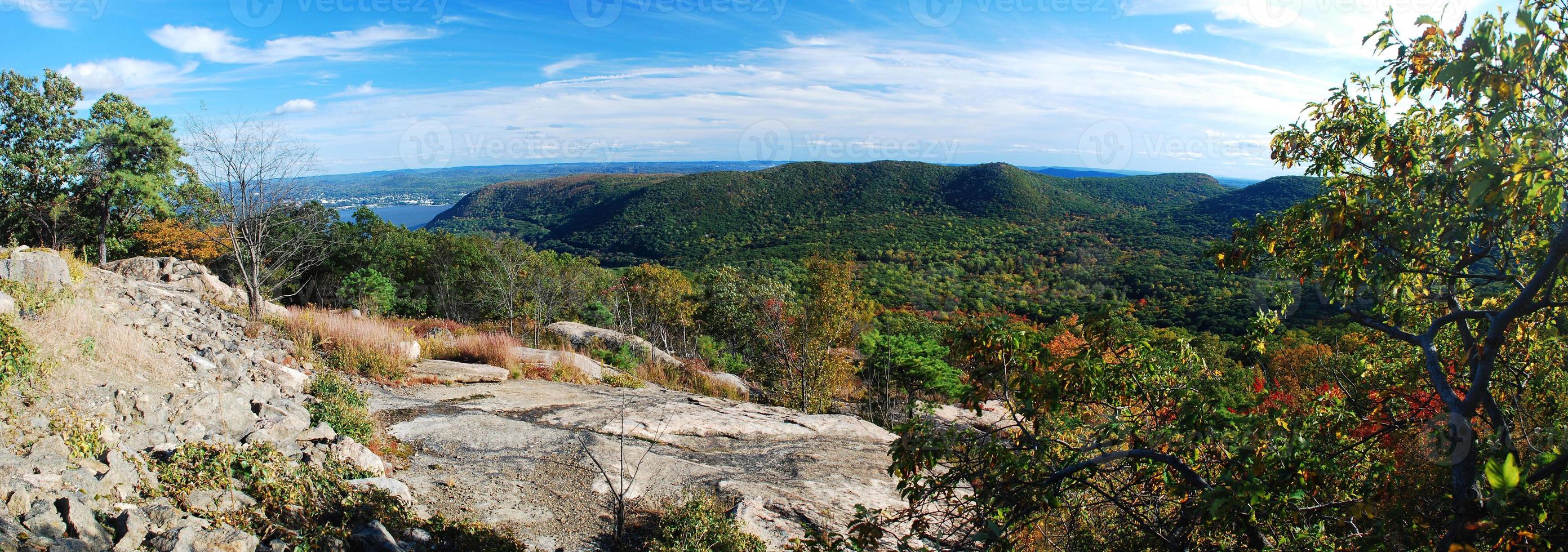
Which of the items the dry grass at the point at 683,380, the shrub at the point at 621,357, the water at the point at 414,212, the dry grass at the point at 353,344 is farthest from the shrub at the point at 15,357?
the water at the point at 414,212

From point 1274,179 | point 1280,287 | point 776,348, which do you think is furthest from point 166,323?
point 1274,179

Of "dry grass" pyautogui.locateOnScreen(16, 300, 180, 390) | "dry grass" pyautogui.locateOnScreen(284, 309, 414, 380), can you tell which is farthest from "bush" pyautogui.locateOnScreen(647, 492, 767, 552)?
"dry grass" pyautogui.locateOnScreen(284, 309, 414, 380)

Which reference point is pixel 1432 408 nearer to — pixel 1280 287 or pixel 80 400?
pixel 1280 287

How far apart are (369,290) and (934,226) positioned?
78216 mm

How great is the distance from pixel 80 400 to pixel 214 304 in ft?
26.7

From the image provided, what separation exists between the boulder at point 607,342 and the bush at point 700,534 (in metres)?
9.38

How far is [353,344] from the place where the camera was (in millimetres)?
9047

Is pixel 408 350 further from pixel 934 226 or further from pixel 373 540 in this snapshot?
pixel 934 226

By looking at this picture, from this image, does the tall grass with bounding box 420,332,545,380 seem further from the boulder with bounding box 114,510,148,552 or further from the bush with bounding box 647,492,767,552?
the boulder with bounding box 114,510,148,552

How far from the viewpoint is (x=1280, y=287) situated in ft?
13.1

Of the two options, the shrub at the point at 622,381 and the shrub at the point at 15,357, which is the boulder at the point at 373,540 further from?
the shrub at the point at 622,381

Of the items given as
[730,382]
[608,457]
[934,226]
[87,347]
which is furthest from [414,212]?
[608,457]

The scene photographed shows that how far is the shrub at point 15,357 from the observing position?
3988mm

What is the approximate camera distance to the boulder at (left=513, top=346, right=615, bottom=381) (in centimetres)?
1064
